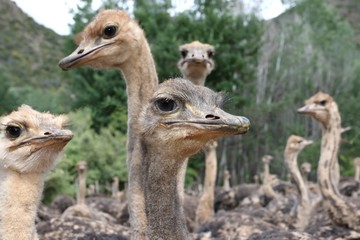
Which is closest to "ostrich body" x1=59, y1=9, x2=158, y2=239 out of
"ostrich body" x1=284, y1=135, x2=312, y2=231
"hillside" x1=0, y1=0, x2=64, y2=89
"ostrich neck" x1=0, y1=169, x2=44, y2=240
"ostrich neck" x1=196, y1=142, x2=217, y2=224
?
"ostrich neck" x1=0, y1=169, x2=44, y2=240

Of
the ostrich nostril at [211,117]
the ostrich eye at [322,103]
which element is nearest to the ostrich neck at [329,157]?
the ostrich eye at [322,103]

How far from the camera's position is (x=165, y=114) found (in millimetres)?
2912

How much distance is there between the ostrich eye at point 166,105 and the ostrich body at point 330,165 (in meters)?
2.84

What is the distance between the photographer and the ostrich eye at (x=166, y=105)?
2907 millimetres

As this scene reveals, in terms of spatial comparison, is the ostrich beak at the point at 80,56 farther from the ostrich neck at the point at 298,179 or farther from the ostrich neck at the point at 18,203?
the ostrich neck at the point at 298,179

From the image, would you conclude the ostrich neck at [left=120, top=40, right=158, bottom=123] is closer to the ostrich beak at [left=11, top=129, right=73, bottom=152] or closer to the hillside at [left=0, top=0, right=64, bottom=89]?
the ostrich beak at [left=11, top=129, right=73, bottom=152]

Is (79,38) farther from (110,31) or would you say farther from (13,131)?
(13,131)

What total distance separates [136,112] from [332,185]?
2752 millimetres

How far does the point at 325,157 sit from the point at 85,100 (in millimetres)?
17010

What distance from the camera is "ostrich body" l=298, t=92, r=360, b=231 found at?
18.1 ft

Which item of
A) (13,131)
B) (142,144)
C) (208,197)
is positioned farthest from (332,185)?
(13,131)

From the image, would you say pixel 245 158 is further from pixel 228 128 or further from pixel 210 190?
pixel 228 128

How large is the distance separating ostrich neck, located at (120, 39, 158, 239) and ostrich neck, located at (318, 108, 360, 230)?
2.24 metres

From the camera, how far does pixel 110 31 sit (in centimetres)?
413
